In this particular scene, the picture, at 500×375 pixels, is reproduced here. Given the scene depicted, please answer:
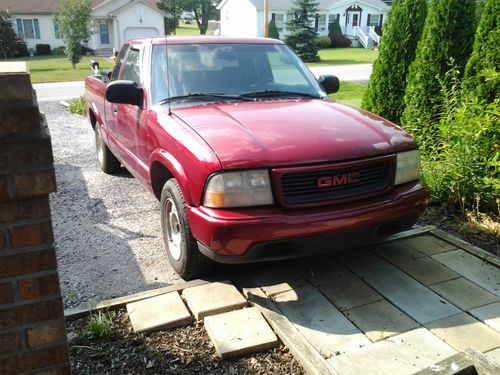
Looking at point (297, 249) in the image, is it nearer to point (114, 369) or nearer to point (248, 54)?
point (114, 369)

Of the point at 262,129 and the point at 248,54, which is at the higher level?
the point at 248,54

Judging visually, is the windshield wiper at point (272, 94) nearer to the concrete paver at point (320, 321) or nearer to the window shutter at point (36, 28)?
the concrete paver at point (320, 321)

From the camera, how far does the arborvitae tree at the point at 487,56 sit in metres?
5.21

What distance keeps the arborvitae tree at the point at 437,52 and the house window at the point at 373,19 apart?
151 ft

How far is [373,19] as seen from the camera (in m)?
48.8

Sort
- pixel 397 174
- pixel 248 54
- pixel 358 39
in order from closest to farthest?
pixel 397 174 → pixel 248 54 → pixel 358 39

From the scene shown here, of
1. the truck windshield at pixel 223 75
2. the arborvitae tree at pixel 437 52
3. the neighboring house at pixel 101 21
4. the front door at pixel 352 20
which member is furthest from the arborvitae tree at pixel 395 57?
the front door at pixel 352 20

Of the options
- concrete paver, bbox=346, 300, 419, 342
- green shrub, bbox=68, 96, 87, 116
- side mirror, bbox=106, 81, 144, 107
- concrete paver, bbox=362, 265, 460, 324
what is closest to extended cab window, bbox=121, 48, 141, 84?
side mirror, bbox=106, 81, 144, 107

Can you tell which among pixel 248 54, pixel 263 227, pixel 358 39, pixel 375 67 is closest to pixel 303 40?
pixel 358 39

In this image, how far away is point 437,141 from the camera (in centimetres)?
→ 575

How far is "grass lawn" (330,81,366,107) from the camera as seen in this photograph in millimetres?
13234

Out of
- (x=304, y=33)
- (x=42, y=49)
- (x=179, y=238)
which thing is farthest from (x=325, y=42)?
(x=179, y=238)

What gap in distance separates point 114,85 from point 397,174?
254 centimetres

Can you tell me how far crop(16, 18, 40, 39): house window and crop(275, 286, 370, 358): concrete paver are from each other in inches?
1833
